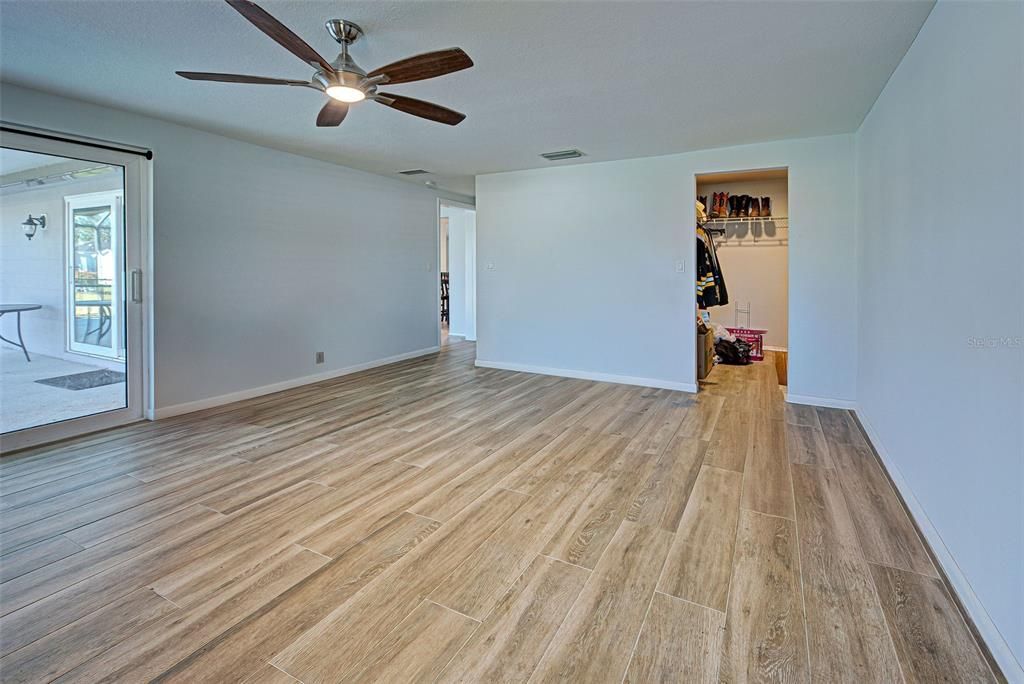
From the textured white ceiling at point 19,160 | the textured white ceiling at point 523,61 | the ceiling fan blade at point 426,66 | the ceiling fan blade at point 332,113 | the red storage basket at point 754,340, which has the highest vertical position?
the textured white ceiling at point 523,61

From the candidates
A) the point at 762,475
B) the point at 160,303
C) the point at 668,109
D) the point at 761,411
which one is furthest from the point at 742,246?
the point at 160,303

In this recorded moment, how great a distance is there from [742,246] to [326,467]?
6510 millimetres

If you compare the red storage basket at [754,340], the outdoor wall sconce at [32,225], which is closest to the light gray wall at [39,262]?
the outdoor wall sconce at [32,225]

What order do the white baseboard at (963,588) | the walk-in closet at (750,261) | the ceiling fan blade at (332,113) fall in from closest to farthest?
1. the white baseboard at (963,588)
2. the ceiling fan blade at (332,113)
3. the walk-in closet at (750,261)

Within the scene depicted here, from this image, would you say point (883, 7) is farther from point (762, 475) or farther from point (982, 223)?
point (762, 475)

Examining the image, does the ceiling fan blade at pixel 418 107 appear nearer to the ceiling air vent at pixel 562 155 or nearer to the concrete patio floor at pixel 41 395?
the ceiling air vent at pixel 562 155

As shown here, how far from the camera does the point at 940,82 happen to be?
6.75 ft

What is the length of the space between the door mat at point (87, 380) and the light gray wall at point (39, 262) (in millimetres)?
153

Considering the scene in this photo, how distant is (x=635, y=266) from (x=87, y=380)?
4.86 meters

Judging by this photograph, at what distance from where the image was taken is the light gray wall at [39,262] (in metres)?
3.21

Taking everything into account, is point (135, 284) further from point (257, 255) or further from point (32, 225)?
point (257, 255)

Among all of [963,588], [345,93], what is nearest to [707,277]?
[963,588]

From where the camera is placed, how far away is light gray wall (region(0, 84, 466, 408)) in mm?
3875

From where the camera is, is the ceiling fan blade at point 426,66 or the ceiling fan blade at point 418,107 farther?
the ceiling fan blade at point 418,107
